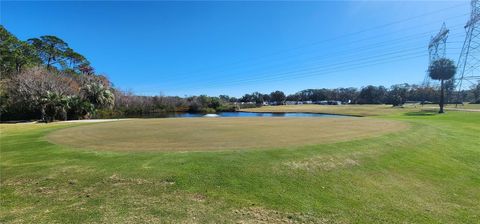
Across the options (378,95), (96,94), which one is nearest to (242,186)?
(96,94)

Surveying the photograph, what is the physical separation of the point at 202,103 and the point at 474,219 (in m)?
90.1

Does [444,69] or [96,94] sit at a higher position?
[444,69]

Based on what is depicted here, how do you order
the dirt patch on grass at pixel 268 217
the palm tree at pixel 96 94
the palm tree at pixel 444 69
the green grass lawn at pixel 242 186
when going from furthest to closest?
1. the palm tree at pixel 444 69
2. the palm tree at pixel 96 94
3. the green grass lawn at pixel 242 186
4. the dirt patch on grass at pixel 268 217

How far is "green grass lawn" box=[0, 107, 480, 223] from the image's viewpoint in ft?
19.3

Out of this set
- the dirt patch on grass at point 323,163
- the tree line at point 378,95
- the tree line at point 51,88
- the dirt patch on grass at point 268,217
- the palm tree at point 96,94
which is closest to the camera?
the dirt patch on grass at point 268,217

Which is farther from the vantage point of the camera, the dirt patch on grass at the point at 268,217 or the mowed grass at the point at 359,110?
the mowed grass at the point at 359,110

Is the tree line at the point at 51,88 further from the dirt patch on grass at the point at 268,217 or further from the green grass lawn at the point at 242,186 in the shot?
the dirt patch on grass at the point at 268,217

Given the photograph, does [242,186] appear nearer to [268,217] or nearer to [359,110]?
[268,217]

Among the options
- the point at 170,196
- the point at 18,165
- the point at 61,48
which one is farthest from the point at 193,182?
the point at 61,48

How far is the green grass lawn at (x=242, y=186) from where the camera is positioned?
588cm

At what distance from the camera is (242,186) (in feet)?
24.0

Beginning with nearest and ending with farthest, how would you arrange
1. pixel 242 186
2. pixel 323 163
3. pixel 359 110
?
1. pixel 242 186
2. pixel 323 163
3. pixel 359 110

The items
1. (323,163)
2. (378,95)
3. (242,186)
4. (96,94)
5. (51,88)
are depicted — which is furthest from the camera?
(378,95)

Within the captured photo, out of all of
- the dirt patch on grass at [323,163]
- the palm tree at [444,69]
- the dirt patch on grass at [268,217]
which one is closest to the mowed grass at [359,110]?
the palm tree at [444,69]
